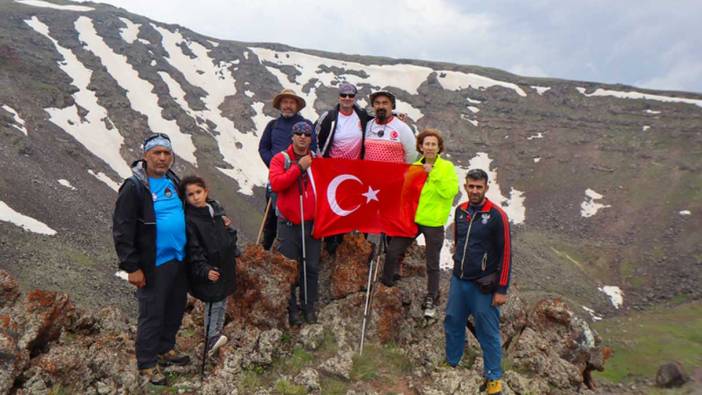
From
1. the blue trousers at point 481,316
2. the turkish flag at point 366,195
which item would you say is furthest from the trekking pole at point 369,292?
the blue trousers at point 481,316

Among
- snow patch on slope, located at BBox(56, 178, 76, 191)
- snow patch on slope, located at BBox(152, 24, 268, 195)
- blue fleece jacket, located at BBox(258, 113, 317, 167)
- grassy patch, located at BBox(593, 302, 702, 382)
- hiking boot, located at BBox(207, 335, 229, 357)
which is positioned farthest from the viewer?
snow patch on slope, located at BBox(152, 24, 268, 195)

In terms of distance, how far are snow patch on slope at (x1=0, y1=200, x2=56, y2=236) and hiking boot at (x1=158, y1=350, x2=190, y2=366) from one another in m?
27.0

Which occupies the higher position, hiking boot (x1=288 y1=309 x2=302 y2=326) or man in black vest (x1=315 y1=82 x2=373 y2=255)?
man in black vest (x1=315 y1=82 x2=373 y2=255)

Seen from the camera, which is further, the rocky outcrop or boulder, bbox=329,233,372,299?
boulder, bbox=329,233,372,299

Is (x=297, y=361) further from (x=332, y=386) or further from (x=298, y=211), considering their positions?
(x=298, y=211)

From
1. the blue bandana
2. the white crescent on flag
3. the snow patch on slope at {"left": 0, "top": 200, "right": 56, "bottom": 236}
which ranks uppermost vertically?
the blue bandana

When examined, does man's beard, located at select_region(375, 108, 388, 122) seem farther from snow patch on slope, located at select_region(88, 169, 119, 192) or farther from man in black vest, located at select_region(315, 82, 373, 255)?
snow patch on slope, located at select_region(88, 169, 119, 192)

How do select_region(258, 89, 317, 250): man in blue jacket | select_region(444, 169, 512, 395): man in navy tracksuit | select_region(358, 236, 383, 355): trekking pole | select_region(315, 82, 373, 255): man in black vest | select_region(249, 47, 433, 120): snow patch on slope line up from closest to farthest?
select_region(444, 169, 512, 395): man in navy tracksuit < select_region(358, 236, 383, 355): trekking pole < select_region(315, 82, 373, 255): man in black vest < select_region(258, 89, 317, 250): man in blue jacket < select_region(249, 47, 433, 120): snow patch on slope

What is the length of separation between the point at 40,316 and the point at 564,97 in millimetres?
92746

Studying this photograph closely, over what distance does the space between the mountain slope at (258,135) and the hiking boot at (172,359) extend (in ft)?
66.1

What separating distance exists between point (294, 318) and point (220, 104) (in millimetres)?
69180

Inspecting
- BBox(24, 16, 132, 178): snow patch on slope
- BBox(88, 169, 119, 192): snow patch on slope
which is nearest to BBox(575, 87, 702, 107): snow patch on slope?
BBox(24, 16, 132, 178): snow patch on slope

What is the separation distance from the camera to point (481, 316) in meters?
7.37

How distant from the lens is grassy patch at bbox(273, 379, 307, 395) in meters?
6.98
